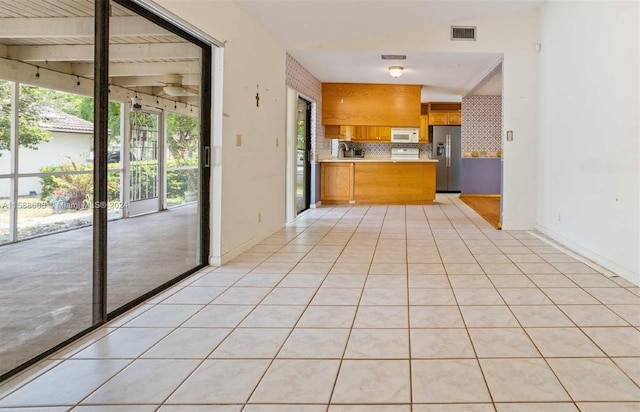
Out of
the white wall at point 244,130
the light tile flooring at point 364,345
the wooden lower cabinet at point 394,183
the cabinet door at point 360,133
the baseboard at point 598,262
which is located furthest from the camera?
the cabinet door at point 360,133

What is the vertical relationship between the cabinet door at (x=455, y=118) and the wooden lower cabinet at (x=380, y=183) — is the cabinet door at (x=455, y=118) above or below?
above

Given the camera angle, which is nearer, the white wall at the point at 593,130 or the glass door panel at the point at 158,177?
the white wall at the point at 593,130

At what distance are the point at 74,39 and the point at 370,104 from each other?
6.70 metres

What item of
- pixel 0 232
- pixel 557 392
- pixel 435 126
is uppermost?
pixel 435 126

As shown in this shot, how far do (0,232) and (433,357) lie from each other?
8.71 ft

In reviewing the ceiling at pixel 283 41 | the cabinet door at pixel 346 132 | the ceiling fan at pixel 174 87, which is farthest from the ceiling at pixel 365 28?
the cabinet door at pixel 346 132

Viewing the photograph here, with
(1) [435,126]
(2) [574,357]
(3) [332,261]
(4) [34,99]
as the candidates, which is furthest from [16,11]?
(1) [435,126]

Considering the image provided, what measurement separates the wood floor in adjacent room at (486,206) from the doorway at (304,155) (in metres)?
3.03

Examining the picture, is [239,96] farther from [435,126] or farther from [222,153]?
[435,126]

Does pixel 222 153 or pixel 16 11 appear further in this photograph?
pixel 222 153

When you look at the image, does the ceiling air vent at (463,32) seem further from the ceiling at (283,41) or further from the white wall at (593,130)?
the white wall at (593,130)

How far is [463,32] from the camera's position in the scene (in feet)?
19.4

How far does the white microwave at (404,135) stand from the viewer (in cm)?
1012

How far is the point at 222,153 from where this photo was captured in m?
3.97
